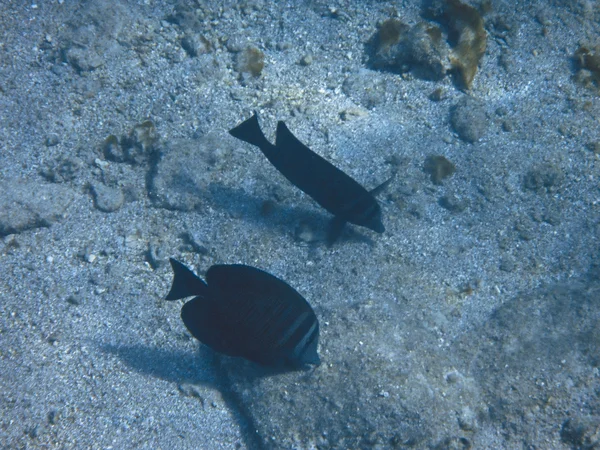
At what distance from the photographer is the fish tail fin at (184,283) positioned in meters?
2.79

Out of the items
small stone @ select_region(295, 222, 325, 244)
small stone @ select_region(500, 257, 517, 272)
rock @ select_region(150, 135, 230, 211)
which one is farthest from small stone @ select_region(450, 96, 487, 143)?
Answer: rock @ select_region(150, 135, 230, 211)

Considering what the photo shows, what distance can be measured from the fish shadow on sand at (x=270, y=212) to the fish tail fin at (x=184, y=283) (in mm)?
1717

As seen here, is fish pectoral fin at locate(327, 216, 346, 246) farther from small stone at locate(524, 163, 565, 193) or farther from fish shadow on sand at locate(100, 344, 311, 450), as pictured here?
small stone at locate(524, 163, 565, 193)

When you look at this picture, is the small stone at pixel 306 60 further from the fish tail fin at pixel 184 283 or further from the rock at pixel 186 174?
the fish tail fin at pixel 184 283

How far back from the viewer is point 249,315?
2.69 metres

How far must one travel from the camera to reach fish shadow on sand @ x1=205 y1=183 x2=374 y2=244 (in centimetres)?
443

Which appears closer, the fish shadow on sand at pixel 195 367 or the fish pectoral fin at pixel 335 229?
the fish shadow on sand at pixel 195 367

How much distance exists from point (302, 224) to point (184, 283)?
1.89m

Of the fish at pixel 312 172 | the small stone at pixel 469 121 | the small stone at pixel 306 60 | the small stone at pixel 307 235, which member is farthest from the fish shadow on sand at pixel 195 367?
the small stone at pixel 306 60

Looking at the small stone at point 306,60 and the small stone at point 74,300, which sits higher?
the small stone at point 306,60

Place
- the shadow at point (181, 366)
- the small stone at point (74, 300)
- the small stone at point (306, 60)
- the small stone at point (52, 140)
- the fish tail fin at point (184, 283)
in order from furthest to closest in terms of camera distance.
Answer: the small stone at point (306, 60), the small stone at point (52, 140), the small stone at point (74, 300), the shadow at point (181, 366), the fish tail fin at point (184, 283)

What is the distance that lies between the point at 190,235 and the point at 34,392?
209 cm

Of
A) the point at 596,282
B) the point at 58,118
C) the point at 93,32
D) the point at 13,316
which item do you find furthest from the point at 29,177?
the point at 596,282

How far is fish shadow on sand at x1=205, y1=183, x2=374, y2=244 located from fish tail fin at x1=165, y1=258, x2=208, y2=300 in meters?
1.72
